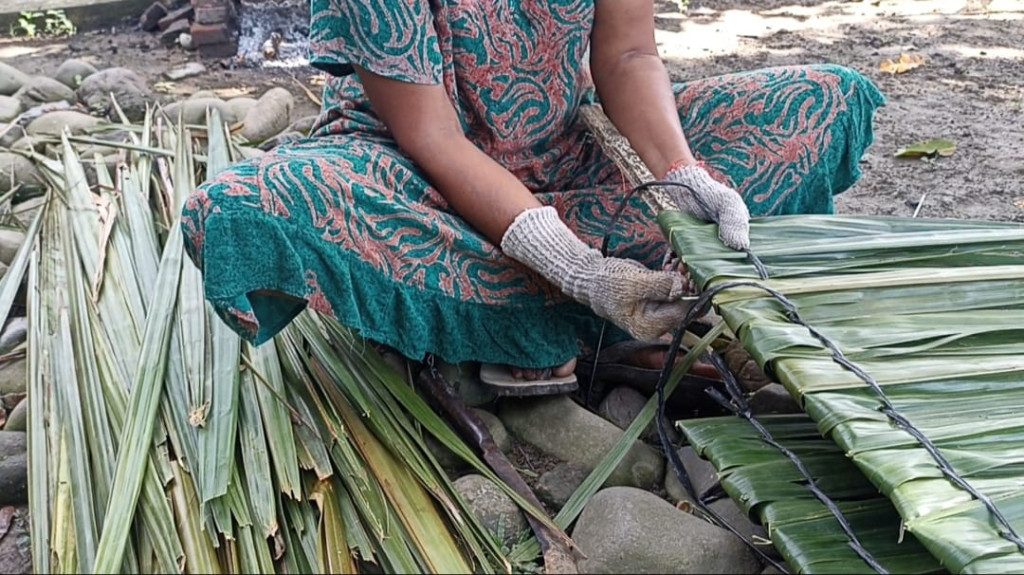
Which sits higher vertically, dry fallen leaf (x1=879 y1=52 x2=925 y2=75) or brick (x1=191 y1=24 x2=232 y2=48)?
brick (x1=191 y1=24 x2=232 y2=48)

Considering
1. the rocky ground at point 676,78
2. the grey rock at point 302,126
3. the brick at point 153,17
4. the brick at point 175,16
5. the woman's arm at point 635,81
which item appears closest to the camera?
the rocky ground at point 676,78

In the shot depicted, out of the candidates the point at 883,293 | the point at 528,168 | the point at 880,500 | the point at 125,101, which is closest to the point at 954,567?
the point at 880,500

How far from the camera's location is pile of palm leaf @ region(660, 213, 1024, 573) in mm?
1227

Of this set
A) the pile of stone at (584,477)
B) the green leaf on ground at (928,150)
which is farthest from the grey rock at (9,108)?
the green leaf on ground at (928,150)

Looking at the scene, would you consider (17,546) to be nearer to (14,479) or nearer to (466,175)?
(14,479)

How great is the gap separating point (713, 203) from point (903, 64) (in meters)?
2.94

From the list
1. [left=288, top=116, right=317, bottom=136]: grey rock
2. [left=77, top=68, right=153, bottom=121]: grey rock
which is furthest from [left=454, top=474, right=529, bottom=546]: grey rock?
[left=77, top=68, right=153, bottom=121]: grey rock

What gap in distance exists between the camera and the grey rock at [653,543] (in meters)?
1.49

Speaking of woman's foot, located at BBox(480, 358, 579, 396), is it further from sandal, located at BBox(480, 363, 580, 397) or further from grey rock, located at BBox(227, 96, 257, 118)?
grey rock, located at BBox(227, 96, 257, 118)

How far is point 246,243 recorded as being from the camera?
1.63 meters

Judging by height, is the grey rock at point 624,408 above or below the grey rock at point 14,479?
below

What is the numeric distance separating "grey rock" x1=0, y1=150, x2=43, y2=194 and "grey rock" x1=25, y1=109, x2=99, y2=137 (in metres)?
0.30

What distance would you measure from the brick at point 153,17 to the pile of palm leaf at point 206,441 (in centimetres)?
334

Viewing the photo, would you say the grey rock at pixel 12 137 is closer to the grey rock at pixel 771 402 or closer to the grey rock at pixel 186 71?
the grey rock at pixel 186 71
